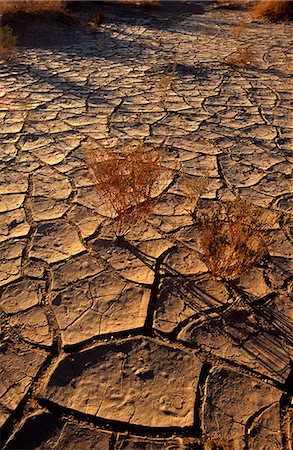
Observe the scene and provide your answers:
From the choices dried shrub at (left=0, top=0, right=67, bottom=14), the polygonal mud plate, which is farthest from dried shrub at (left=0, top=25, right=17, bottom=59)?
the polygonal mud plate

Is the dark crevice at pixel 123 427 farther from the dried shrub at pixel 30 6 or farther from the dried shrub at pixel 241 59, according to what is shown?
the dried shrub at pixel 30 6

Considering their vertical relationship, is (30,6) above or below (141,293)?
above

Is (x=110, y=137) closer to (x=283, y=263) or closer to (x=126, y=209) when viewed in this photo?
(x=126, y=209)

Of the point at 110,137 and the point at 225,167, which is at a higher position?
the point at 110,137

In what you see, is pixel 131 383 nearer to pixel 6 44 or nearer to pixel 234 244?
pixel 234 244

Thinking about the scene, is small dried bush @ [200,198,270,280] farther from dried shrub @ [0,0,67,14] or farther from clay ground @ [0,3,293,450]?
dried shrub @ [0,0,67,14]

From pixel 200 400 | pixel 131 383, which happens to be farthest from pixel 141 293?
pixel 200 400

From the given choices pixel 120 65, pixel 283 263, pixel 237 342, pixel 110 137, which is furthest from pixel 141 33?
pixel 237 342
